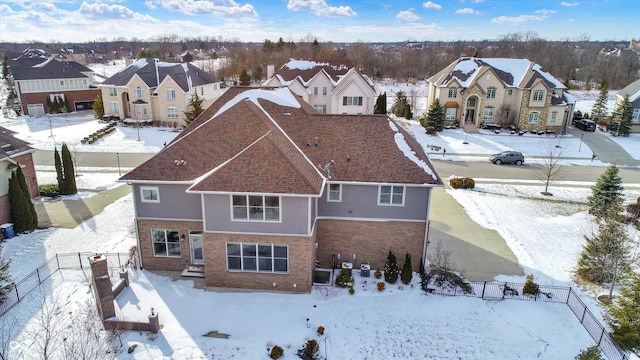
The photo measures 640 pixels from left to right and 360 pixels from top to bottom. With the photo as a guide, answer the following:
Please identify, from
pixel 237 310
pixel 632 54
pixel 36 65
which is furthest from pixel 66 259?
pixel 632 54

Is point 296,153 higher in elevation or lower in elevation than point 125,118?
higher

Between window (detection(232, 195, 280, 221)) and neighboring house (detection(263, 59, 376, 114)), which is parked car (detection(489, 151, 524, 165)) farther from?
window (detection(232, 195, 280, 221))

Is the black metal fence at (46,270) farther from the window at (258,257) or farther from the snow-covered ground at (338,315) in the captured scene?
the window at (258,257)

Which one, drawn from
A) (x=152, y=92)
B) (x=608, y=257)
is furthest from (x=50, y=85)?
(x=608, y=257)

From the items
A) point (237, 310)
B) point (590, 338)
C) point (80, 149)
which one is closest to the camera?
point (590, 338)

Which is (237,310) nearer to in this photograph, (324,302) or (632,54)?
(324,302)

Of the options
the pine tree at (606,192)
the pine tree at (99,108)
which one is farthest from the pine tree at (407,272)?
the pine tree at (99,108)

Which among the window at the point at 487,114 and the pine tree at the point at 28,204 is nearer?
the pine tree at the point at 28,204
